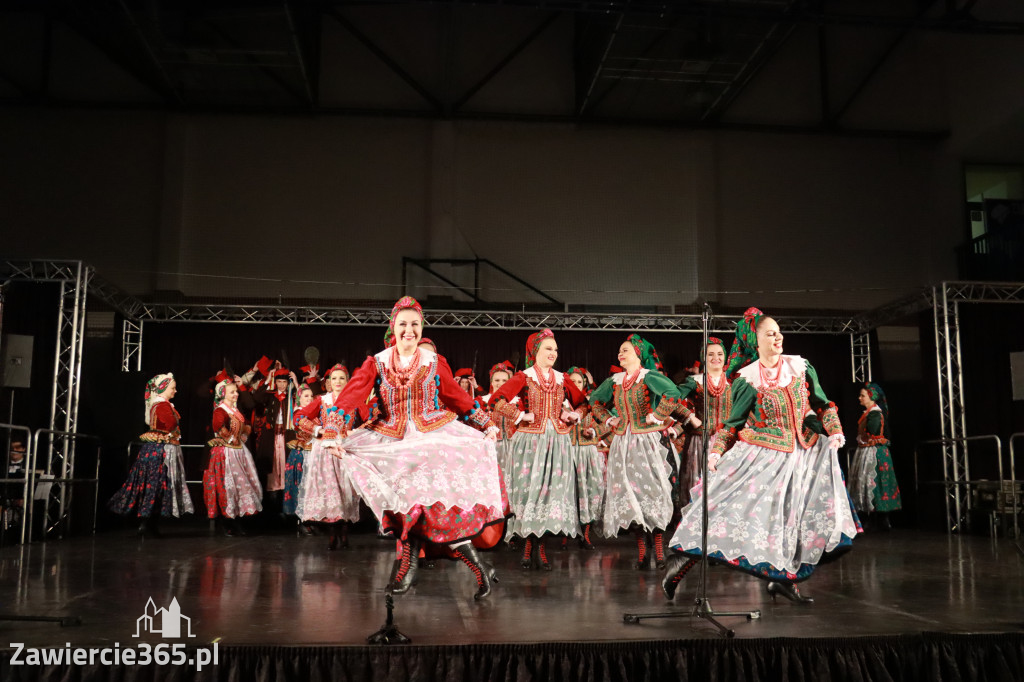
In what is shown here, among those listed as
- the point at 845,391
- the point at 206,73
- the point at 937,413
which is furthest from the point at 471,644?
the point at 206,73

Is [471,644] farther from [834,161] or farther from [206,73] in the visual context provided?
[834,161]

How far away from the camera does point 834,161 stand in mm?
14227

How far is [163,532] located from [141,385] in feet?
6.42

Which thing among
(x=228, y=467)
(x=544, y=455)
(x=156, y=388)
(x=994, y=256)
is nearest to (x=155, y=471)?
(x=228, y=467)

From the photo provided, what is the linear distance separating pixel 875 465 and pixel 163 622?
9.22 metres

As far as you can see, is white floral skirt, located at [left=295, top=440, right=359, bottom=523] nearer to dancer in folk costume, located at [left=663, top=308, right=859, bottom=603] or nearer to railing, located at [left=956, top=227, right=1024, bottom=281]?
dancer in folk costume, located at [left=663, top=308, right=859, bottom=603]

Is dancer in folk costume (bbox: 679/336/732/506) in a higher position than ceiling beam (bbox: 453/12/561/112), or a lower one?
lower

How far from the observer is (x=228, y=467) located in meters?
9.00

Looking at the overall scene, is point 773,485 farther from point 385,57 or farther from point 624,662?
point 385,57

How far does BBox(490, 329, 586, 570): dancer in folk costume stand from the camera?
6527 mm

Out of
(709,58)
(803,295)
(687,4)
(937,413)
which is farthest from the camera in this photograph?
(803,295)

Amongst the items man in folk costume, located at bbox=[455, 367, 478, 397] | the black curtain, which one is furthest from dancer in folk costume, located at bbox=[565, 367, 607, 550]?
the black curtain

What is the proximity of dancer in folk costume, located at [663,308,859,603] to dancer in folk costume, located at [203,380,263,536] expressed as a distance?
5.83 metres

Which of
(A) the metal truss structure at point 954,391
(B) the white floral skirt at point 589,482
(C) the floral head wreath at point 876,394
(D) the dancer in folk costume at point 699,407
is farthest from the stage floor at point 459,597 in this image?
(C) the floral head wreath at point 876,394
